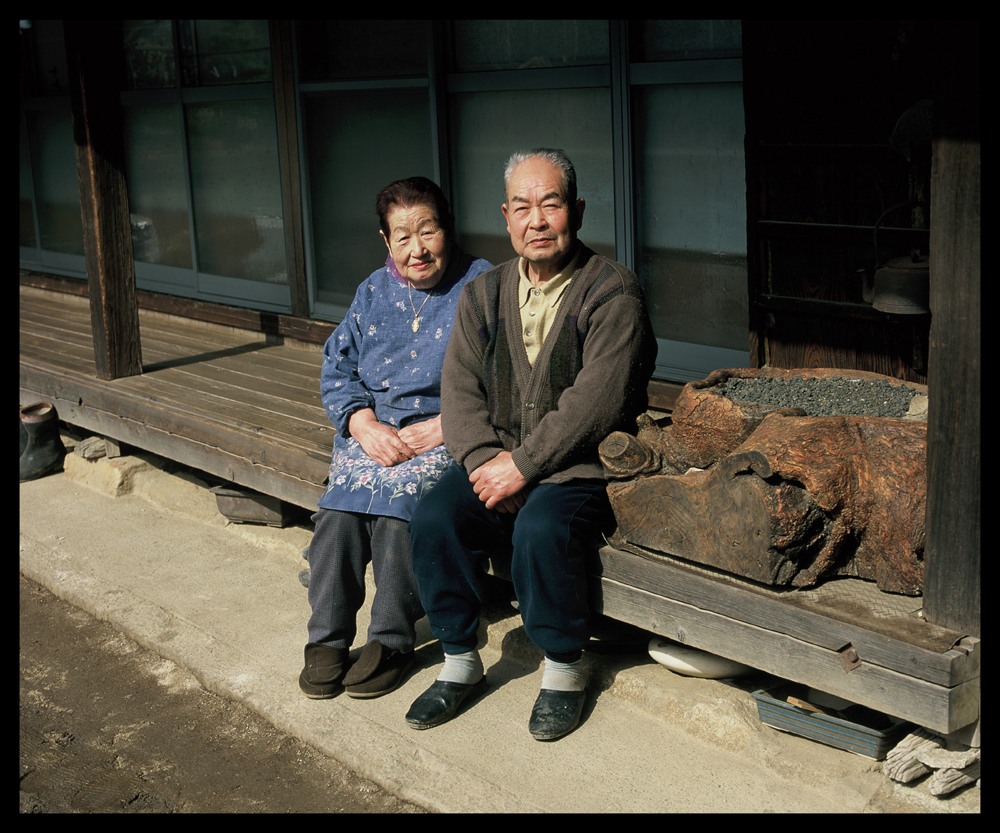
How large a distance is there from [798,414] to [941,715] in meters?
0.81

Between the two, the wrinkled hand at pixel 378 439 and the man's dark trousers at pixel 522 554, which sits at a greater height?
the wrinkled hand at pixel 378 439

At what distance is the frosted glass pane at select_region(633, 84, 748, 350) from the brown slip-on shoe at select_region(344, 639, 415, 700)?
6.05ft

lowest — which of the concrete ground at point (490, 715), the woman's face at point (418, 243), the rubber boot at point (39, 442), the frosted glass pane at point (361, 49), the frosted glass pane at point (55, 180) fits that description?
the concrete ground at point (490, 715)

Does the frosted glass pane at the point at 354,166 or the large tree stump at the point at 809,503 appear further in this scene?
the frosted glass pane at the point at 354,166

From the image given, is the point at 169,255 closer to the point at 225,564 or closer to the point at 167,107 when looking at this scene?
the point at 167,107

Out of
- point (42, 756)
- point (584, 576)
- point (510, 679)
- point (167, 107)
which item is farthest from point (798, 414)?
point (167, 107)

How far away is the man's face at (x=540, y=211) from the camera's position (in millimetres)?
2791

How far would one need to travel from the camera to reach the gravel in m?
2.75

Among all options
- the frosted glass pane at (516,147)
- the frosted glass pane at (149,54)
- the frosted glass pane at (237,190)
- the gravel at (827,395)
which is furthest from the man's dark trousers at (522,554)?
the frosted glass pane at (149,54)

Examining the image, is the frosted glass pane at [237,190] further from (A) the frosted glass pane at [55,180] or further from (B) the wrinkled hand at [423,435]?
(B) the wrinkled hand at [423,435]

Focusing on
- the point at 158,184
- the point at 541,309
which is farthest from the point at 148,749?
the point at 158,184

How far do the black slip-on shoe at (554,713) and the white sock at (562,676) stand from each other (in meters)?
0.01

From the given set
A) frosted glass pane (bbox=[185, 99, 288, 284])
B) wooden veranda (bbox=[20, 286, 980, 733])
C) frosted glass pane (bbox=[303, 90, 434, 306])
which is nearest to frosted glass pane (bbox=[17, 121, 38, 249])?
wooden veranda (bbox=[20, 286, 980, 733])

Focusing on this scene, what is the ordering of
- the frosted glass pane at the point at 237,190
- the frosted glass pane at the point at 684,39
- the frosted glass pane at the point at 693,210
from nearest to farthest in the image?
the frosted glass pane at the point at 684,39, the frosted glass pane at the point at 693,210, the frosted glass pane at the point at 237,190
